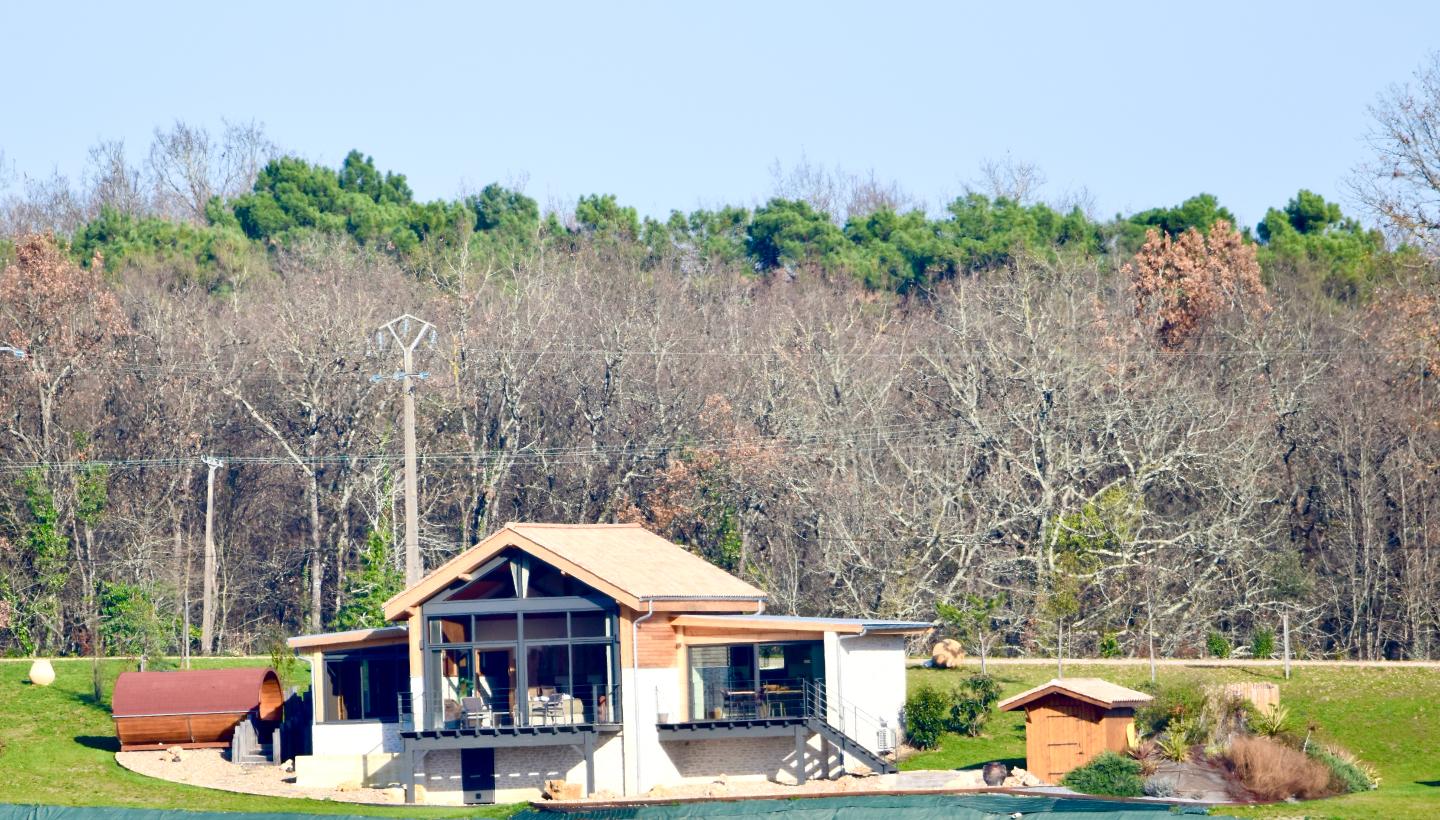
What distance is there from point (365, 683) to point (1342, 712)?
23751 mm

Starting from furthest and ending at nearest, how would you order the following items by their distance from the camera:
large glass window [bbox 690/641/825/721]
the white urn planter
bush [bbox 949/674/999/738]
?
the white urn planter, bush [bbox 949/674/999/738], large glass window [bbox 690/641/825/721]

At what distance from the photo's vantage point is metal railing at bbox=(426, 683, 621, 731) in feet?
148

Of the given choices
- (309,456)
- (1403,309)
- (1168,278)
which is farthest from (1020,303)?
(309,456)

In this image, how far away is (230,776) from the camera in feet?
151

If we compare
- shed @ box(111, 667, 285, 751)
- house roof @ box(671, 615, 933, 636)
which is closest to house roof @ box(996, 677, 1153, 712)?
house roof @ box(671, 615, 933, 636)

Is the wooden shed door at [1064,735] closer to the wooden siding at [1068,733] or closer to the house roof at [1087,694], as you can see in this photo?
the wooden siding at [1068,733]

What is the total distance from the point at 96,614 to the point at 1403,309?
44.2m

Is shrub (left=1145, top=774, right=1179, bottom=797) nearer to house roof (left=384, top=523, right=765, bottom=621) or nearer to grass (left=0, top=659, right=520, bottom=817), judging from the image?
house roof (left=384, top=523, right=765, bottom=621)

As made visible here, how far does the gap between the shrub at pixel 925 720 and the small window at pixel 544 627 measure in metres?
8.49

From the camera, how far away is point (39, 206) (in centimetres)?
10906

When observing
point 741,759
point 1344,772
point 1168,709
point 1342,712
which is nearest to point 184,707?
point 741,759

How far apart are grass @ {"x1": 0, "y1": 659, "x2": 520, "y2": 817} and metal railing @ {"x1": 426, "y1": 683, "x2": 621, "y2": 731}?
8.39 ft

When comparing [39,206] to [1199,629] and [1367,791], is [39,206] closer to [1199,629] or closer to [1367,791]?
[1199,629]

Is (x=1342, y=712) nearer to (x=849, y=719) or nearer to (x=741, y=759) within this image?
(x=849, y=719)
